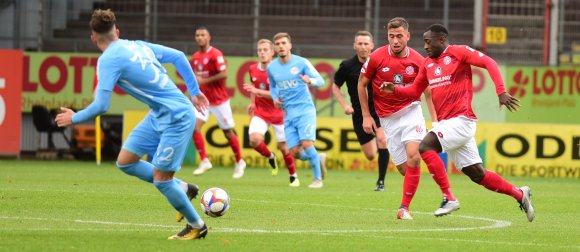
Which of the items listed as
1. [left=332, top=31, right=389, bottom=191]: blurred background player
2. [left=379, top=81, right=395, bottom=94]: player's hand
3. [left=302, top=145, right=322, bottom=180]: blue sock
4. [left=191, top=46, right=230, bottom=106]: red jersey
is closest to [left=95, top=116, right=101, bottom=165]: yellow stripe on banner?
[left=191, top=46, right=230, bottom=106]: red jersey

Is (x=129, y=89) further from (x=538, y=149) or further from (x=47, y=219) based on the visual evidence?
(x=538, y=149)

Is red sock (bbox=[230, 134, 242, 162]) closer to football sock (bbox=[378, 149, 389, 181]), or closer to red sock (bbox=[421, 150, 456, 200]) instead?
football sock (bbox=[378, 149, 389, 181])

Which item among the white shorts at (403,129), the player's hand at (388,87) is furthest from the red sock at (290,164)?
the player's hand at (388,87)

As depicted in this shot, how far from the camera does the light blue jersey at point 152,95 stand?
10.3 meters

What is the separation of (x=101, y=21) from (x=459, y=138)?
163 inches

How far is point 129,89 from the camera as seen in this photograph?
35.0ft

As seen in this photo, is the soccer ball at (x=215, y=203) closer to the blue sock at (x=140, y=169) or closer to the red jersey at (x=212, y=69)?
the blue sock at (x=140, y=169)

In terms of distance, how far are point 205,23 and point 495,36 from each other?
22.9ft

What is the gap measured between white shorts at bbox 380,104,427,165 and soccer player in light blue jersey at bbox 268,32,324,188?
437 cm

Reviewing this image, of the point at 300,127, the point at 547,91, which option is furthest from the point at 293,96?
the point at 547,91

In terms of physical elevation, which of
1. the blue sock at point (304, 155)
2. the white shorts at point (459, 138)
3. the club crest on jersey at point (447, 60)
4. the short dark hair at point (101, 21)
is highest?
the short dark hair at point (101, 21)

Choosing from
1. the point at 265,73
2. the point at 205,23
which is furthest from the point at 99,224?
the point at 205,23

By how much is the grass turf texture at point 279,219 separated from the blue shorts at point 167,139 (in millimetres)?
664

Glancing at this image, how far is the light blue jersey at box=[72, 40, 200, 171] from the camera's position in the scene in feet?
33.7
